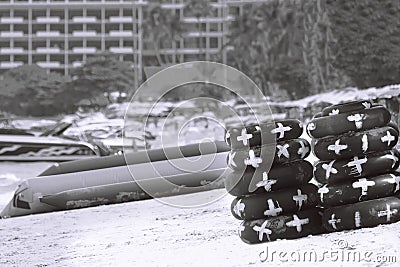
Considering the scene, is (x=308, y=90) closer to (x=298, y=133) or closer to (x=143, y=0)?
(x=143, y=0)

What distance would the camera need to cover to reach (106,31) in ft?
83.9

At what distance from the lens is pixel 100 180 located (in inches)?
171

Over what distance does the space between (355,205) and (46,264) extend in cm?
128

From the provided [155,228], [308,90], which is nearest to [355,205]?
[155,228]

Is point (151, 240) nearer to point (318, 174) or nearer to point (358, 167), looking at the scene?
point (318, 174)

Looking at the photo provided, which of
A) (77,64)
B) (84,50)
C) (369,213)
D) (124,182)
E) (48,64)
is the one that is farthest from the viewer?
(84,50)

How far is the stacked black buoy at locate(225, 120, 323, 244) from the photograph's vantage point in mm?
2721

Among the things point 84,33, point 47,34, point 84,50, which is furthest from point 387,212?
point 47,34

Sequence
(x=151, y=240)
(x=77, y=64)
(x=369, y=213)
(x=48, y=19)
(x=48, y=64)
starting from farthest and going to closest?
(x=48, y=19), (x=48, y=64), (x=77, y=64), (x=151, y=240), (x=369, y=213)

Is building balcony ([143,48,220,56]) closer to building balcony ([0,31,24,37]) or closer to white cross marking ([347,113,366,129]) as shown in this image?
building balcony ([0,31,24,37])

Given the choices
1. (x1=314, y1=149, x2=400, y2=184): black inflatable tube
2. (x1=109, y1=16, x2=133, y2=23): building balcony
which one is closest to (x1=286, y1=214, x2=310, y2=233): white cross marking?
(x1=314, y1=149, x2=400, y2=184): black inflatable tube

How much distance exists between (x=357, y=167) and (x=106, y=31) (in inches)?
929

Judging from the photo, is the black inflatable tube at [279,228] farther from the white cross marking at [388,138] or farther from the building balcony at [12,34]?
the building balcony at [12,34]

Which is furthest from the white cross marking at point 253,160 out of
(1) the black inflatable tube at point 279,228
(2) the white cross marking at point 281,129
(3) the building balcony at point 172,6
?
(3) the building balcony at point 172,6
